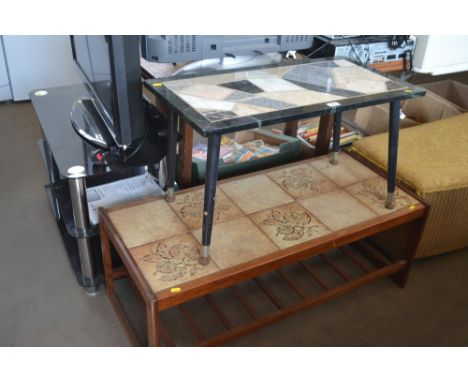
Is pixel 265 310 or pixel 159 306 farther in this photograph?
pixel 265 310

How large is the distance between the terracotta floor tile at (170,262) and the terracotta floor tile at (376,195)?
62 cm

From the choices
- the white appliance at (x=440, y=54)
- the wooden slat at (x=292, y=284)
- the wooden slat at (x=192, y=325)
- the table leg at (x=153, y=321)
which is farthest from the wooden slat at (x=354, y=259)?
the white appliance at (x=440, y=54)

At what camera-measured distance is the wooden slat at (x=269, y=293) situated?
1652 mm

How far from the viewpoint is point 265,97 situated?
1347 millimetres

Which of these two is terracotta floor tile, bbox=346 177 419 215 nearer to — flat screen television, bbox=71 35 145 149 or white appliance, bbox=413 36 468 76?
flat screen television, bbox=71 35 145 149

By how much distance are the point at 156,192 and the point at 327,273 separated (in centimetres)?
74

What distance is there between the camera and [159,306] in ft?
4.02

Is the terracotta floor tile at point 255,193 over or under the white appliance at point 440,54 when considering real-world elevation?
under

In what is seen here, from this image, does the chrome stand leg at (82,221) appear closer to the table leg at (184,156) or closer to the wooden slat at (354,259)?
the table leg at (184,156)

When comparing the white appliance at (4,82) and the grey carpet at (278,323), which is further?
the white appliance at (4,82)

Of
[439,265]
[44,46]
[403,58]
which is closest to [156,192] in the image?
[439,265]

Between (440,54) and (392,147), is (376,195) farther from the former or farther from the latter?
(440,54)

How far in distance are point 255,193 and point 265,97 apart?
0.42m

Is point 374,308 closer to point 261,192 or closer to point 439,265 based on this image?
point 439,265
